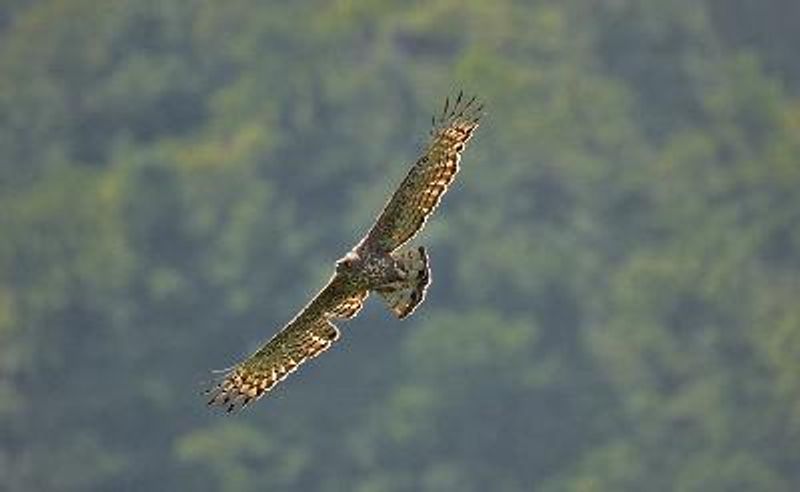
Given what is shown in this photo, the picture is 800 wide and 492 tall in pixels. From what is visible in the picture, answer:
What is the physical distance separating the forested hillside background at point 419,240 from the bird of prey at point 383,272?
3696 cm

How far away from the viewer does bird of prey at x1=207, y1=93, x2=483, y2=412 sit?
15.8 meters

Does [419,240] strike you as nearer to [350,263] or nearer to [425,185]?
[425,185]

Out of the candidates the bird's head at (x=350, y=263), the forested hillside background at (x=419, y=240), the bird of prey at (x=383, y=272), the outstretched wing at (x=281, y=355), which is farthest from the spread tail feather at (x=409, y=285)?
the forested hillside background at (x=419, y=240)

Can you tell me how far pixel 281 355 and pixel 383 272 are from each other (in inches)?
56.8

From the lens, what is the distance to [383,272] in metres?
15.8

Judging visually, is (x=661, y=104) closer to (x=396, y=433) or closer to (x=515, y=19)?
(x=515, y=19)

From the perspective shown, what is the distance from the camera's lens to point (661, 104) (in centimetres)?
6625

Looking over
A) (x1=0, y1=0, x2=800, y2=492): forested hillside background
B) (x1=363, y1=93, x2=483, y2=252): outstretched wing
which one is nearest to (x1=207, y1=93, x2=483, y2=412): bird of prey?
(x1=363, y1=93, x2=483, y2=252): outstretched wing

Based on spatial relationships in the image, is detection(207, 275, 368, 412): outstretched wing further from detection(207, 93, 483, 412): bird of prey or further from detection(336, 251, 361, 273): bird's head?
detection(336, 251, 361, 273): bird's head

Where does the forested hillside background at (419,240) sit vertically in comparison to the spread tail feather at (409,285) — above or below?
above

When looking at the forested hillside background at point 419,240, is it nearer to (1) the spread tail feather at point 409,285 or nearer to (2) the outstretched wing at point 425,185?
(2) the outstretched wing at point 425,185

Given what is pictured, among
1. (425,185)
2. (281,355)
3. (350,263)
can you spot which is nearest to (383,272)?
(350,263)

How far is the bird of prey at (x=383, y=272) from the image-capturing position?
15.8 meters

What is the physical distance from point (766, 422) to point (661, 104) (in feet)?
39.9
